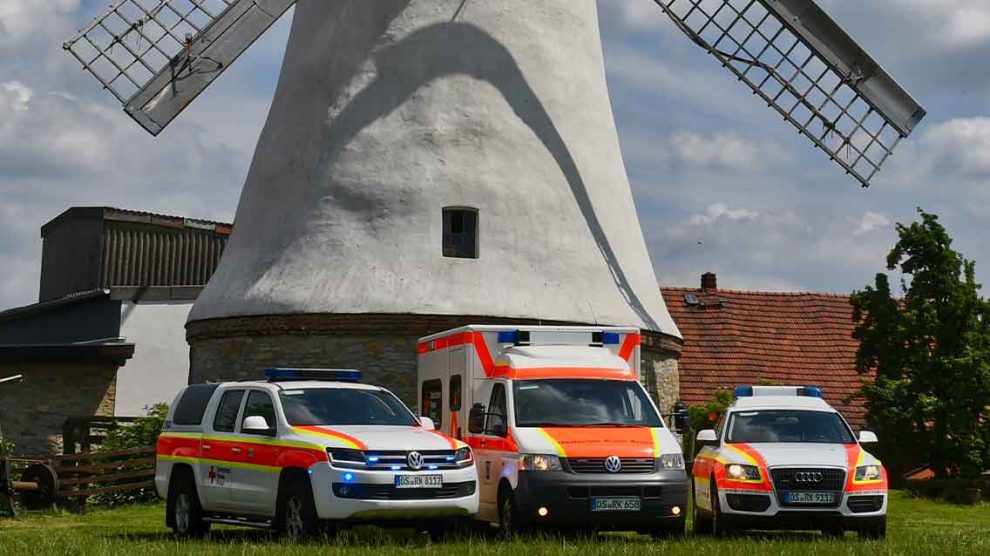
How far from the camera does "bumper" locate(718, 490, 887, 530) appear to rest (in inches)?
573

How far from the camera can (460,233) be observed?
22.3 metres

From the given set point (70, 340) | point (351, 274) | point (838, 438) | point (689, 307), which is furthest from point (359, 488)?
point (689, 307)

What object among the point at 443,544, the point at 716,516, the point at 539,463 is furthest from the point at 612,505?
the point at 443,544

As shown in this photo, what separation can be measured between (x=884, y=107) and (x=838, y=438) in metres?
11.6

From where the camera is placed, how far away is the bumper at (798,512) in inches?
573

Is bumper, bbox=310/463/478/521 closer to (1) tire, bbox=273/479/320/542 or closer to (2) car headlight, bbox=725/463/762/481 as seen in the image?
(1) tire, bbox=273/479/320/542

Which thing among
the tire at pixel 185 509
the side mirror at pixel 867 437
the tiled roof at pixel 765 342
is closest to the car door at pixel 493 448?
the tire at pixel 185 509

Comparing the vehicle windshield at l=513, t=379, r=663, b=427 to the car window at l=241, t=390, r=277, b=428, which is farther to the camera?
the vehicle windshield at l=513, t=379, r=663, b=427

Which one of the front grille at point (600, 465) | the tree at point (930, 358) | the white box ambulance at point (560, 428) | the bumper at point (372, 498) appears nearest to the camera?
the bumper at point (372, 498)

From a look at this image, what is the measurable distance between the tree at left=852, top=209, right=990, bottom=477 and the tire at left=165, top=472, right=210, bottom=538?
14.9 meters

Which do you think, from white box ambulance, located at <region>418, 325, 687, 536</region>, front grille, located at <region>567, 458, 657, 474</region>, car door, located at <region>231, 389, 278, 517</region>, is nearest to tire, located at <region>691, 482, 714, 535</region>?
white box ambulance, located at <region>418, 325, 687, 536</region>

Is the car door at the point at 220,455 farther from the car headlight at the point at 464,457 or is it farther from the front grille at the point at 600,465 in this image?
the front grille at the point at 600,465

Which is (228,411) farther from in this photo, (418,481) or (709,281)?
(709,281)

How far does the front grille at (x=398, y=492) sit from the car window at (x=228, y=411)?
2179mm
